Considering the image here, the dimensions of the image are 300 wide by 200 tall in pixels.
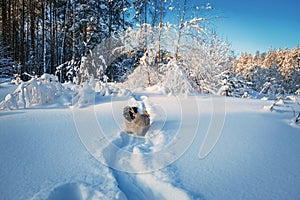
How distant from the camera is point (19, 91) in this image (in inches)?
117

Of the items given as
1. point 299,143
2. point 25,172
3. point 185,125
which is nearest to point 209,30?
point 185,125

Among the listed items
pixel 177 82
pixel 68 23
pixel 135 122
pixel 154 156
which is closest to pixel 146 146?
pixel 154 156

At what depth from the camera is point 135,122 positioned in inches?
99.4

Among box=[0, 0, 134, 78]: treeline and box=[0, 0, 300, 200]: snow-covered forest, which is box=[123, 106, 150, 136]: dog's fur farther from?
box=[0, 0, 134, 78]: treeline

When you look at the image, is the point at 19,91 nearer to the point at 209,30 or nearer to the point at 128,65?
the point at 209,30

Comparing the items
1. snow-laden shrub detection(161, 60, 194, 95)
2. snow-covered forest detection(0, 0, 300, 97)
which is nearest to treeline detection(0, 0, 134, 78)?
snow-covered forest detection(0, 0, 300, 97)

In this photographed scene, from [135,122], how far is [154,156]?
79 centimetres

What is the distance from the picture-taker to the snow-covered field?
4.23 ft

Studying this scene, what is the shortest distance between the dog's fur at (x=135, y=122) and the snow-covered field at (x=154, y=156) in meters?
0.11

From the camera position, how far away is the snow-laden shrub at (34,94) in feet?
9.41

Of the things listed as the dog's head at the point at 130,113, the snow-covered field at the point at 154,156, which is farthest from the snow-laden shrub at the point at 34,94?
the dog's head at the point at 130,113

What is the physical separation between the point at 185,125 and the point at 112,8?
9.86 meters

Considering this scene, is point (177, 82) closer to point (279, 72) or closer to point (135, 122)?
point (135, 122)

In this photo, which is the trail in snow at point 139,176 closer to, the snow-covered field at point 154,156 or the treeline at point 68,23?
the snow-covered field at point 154,156
